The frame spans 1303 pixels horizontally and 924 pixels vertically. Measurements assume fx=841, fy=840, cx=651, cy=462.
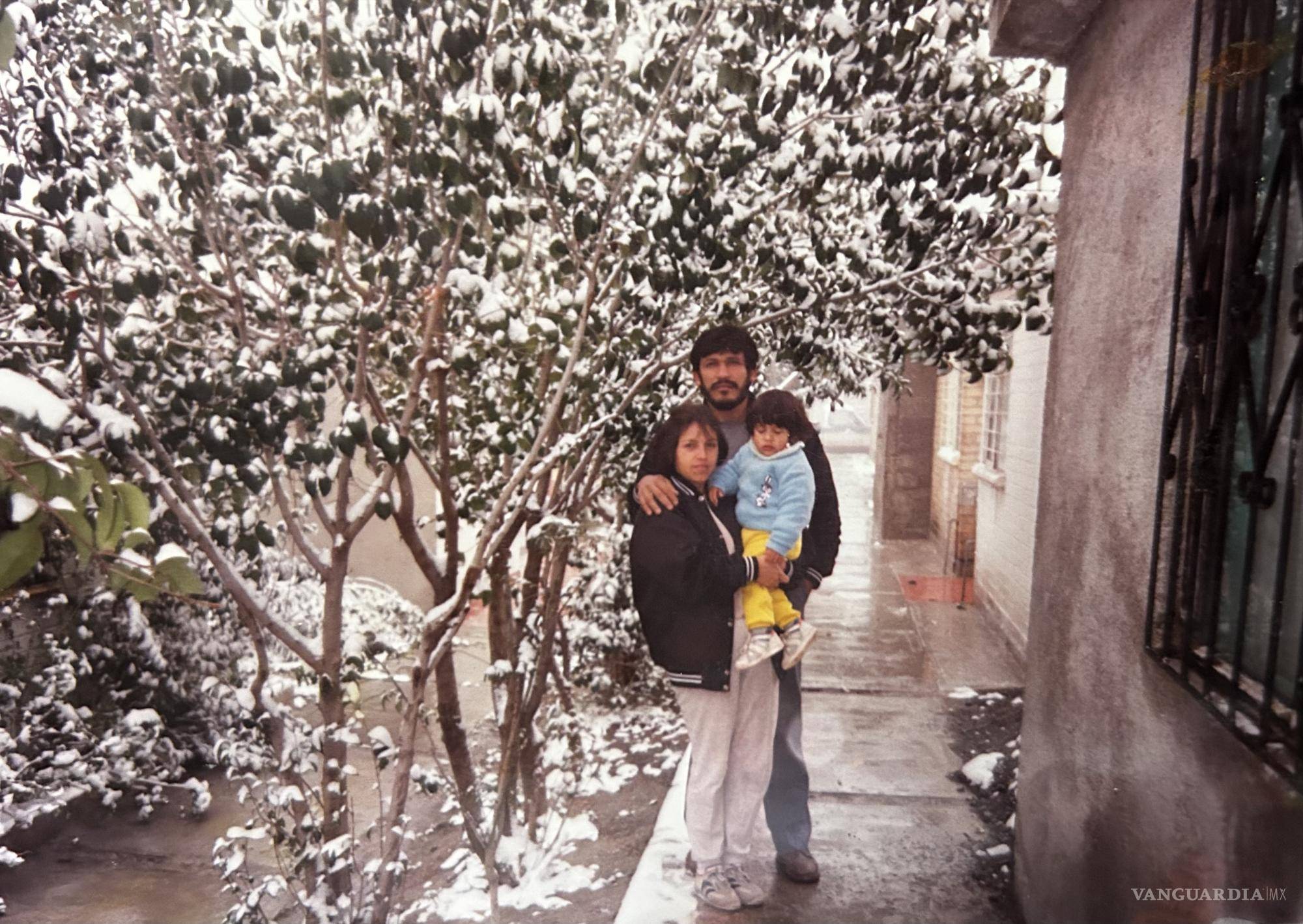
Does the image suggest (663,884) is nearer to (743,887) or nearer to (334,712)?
(743,887)

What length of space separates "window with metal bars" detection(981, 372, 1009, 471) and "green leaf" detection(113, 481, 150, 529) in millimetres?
7178

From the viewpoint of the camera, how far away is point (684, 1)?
10.8 ft

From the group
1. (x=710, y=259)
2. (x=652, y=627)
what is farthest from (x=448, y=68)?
(x=652, y=627)

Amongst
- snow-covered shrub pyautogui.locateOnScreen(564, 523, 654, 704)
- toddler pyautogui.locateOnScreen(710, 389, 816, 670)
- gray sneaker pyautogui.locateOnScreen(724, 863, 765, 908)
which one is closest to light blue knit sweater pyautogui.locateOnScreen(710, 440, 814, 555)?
toddler pyautogui.locateOnScreen(710, 389, 816, 670)

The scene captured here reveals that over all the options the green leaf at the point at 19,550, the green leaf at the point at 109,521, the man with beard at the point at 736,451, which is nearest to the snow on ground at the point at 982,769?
the man with beard at the point at 736,451

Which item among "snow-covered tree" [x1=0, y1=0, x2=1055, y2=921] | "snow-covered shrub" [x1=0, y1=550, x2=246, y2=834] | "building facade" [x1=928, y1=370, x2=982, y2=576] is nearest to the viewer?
"snow-covered tree" [x1=0, y1=0, x2=1055, y2=921]

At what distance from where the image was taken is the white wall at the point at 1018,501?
6.26m

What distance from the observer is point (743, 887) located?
3.11 metres

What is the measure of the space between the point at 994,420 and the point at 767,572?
6342 mm

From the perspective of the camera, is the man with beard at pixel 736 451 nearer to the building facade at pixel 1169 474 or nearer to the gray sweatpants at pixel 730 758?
the gray sweatpants at pixel 730 758

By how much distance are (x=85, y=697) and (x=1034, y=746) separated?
6483mm

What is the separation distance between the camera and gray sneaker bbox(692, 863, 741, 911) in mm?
3066

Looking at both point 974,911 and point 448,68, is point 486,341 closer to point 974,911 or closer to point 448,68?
point 448,68

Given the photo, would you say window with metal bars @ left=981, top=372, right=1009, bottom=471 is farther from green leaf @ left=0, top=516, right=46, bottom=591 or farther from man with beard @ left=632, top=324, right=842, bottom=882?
green leaf @ left=0, top=516, right=46, bottom=591
